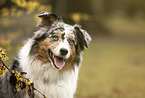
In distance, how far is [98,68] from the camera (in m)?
9.31

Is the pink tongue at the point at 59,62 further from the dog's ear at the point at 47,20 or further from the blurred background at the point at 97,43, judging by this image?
the blurred background at the point at 97,43

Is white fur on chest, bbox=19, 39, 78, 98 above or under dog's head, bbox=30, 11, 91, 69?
under

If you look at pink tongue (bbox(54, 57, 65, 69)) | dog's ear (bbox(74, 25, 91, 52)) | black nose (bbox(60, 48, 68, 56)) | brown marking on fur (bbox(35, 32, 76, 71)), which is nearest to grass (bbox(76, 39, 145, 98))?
brown marking on fur (bbox(35, 32, 76, 71))

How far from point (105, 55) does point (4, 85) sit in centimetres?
846

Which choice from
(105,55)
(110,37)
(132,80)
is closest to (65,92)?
(132,80)

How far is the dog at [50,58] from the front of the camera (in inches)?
124

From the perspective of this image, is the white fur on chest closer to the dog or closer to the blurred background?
the dog

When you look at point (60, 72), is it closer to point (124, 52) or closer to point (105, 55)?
point (105, 55)

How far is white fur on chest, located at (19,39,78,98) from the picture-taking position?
3248 mm

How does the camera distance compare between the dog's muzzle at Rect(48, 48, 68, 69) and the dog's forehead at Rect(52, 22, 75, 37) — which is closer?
the dog's muzzle at Rect(48, 48, 68, 69)

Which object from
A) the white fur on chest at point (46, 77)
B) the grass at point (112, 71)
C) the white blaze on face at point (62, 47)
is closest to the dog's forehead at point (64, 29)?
the white blaze on face at point (62, 47)

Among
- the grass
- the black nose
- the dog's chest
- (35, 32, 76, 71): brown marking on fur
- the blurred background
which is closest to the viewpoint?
the black nose

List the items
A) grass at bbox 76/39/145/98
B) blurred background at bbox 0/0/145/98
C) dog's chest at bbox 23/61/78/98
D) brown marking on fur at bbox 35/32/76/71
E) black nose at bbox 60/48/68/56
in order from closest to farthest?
black nose at bbox 60/48/68/56 → brown marking on fur at bbox 35/32/76/71 → dog's chest at bbox 23/61/78/98 → blurred background at bbox 0/0/145/98 → grass at bbox 76/39/145/98

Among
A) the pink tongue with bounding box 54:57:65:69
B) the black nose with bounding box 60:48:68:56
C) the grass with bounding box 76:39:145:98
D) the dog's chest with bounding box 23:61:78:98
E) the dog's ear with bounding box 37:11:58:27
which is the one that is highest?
the dog's ear with bounding box 37:11:58:27
